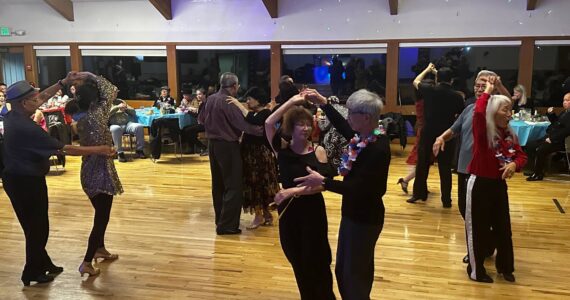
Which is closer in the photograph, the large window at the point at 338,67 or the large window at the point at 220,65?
the large window at the point at 338,67

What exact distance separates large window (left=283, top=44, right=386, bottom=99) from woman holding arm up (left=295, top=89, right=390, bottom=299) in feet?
26.7

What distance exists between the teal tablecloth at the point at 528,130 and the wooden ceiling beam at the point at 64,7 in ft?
31.9

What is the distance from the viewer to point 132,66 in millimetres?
11867

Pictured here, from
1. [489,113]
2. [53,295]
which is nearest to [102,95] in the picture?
[53,295]

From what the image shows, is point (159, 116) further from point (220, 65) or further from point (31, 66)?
point (31, 66)

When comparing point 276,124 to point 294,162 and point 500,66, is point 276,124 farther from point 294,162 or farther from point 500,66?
point 500,66

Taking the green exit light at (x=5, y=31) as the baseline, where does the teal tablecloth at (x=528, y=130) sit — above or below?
below

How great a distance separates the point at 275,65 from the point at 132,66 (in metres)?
3.48

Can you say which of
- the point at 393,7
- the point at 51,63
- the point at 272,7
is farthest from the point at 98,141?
the point at 51,63

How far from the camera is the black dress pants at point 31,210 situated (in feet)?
12.0

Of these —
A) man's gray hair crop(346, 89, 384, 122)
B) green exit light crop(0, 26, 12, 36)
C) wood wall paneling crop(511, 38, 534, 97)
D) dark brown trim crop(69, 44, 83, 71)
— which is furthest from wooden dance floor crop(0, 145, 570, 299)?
green exit light crop(0, 26, 12, 36)

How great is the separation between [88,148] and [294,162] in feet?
5.33

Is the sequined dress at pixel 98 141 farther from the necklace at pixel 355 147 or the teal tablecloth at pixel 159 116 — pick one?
the teal tablecloth at pixel 159 116

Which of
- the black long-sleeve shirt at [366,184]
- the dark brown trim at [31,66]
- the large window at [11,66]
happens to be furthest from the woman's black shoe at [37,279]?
the large window at [11,66]
